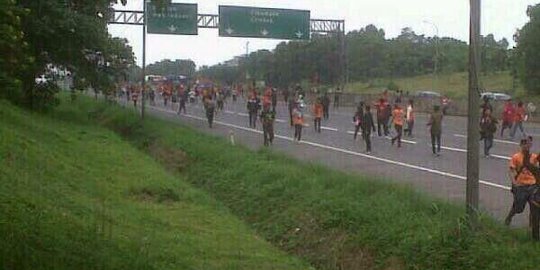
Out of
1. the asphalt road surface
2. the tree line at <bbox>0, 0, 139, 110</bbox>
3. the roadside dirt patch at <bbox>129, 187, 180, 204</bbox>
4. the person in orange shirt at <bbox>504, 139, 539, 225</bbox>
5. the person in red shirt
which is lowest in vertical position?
the roadside dirt patch at <bbox>129, 187, 180, 204</bbox>

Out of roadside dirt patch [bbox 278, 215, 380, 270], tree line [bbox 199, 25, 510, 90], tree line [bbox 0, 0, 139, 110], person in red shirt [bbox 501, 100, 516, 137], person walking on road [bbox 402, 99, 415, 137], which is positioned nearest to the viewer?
roadside dirt patch [bbox 278, 215, 380, 270]

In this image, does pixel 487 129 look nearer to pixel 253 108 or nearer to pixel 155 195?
pixel 155 195

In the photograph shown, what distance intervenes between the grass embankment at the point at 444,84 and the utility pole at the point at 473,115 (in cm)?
3649

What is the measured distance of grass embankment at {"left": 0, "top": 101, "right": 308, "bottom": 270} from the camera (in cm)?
860

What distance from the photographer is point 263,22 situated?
35688 mm

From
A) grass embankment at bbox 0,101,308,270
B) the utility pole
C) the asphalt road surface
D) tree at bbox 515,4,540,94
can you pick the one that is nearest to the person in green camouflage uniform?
the asphalt road surface

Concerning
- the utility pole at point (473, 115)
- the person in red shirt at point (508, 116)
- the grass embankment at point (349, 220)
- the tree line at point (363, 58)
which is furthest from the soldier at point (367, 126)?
the tree line at point (363, 58)

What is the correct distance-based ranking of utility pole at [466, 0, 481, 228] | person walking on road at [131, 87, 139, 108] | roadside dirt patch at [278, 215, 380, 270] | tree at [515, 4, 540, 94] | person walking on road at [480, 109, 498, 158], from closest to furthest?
1. utility pole at [466, 0, 481, 228]
2. roadside dirt patch at [278, 215, 380, 270]
3. person walking on road at [480, 109, 498, 158]
4. tree at [515, 4, 540, 94]
5. person walking on road at [131, 87, 139, 108]

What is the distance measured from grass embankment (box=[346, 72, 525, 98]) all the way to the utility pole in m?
36.5

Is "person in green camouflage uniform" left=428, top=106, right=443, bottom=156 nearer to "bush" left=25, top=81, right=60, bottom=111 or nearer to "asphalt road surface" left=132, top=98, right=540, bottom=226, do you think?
"asphalt road surface" left=132, top=98, right=540, bottom=226

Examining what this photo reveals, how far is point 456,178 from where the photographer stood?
645 inches

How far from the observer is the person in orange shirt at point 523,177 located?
1004 centimetres

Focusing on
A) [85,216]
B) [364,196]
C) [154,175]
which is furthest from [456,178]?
[85,216]

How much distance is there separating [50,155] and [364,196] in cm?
753
